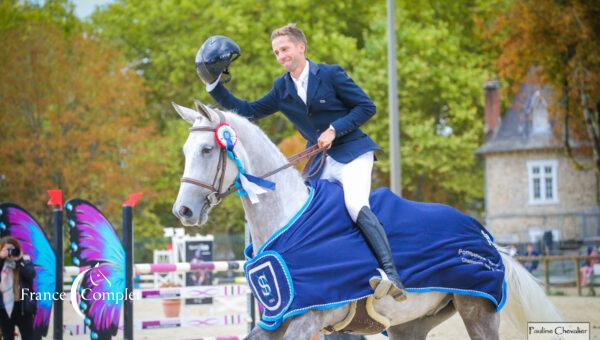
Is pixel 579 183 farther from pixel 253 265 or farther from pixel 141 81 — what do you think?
pixel 253 265

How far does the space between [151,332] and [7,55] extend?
22366 mm

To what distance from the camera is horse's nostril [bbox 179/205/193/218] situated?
5.98 metres

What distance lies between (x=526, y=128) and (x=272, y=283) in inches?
1592

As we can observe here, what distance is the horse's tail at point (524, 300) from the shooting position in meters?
8.27

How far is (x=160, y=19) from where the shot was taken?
139 feet

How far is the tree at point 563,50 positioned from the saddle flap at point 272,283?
21.4m

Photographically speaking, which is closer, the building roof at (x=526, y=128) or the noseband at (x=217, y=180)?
the noseband at (x=217, y=180)

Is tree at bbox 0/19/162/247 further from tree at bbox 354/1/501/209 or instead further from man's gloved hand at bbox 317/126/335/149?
man's gloved hand at bbox 317/126/335/149

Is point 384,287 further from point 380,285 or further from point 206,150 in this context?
point 206,150

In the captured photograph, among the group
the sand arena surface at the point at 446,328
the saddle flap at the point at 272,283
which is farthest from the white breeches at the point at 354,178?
the sand arena surface at the point at 446,328

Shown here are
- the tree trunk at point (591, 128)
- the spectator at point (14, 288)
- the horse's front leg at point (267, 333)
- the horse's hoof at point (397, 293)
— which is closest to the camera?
the horse's front leg at point (267, 333)

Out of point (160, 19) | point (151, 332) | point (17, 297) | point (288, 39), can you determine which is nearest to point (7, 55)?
point (160, 19)

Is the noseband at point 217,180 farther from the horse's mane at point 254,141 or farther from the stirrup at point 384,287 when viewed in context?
the stirrup at point 384,287

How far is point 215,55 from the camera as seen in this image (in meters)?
6.59
